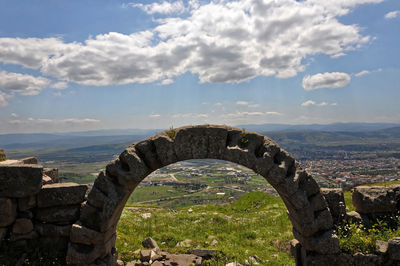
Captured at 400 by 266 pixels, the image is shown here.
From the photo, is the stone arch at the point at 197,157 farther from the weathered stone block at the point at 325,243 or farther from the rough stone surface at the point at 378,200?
the rough stone surface at the point at 378,200

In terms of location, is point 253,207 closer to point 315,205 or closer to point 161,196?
point 315,205

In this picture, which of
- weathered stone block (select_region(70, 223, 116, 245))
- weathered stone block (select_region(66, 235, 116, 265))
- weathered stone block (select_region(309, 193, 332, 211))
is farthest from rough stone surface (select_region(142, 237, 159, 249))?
weathered stone block (select_region(309, 193, 332, 211))

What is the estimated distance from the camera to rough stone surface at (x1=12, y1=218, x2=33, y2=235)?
6430mm

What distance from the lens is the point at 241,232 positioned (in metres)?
12.9

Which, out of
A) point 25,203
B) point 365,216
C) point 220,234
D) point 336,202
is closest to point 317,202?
point 336,202

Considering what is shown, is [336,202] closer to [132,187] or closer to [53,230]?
[132,187]

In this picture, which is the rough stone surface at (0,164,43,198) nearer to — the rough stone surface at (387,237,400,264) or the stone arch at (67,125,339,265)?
the stone arch at (67,125,339,265)

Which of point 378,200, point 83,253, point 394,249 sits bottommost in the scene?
point 394,249

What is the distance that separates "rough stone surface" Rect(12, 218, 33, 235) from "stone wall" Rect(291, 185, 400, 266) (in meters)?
7.44

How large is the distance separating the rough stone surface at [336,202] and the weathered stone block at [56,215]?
7097mm

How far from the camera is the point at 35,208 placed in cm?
671

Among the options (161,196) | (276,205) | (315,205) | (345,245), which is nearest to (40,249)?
(315,205)

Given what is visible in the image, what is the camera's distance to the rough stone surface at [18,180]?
20.7 feet

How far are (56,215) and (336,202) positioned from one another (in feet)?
26.0
